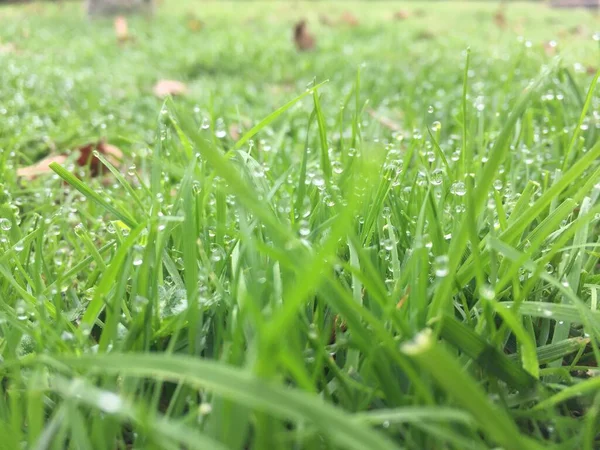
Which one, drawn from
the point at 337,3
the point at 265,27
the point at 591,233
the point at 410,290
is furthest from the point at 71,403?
the point at 337,3

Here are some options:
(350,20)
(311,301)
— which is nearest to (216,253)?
(311,301)

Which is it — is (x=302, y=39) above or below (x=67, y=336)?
above

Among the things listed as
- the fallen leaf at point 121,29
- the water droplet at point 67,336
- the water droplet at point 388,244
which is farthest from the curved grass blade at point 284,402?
the fallen leaf at point 121,29

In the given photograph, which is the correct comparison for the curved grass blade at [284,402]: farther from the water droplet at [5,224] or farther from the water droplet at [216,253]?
the water droplet at [5,224]

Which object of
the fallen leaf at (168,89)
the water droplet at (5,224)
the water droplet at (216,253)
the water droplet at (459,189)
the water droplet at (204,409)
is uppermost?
the fallen leaf at (168,89)

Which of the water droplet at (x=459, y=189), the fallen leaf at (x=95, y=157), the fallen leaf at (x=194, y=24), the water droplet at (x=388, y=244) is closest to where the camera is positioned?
the water droplet at (x=388, y=244)

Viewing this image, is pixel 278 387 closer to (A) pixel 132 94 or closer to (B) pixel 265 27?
(A) pixel 132 94

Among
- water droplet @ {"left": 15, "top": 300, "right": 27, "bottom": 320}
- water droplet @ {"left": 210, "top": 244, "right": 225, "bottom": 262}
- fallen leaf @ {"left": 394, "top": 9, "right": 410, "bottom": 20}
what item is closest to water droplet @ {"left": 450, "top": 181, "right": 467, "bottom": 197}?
water droplet @ {"left": 210, "top": 244, "right": 225, "bottom": 262}

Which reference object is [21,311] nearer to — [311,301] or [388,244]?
[311,301]
